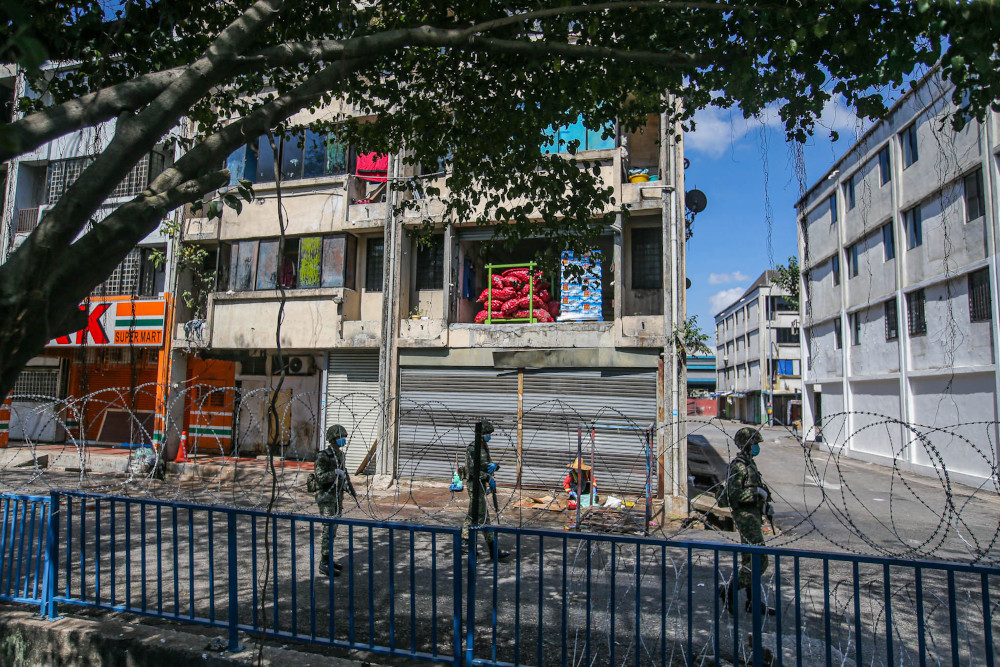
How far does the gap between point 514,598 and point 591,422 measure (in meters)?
6.61

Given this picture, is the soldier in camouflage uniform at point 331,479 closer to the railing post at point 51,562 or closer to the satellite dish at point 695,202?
the railing post at point 51,562

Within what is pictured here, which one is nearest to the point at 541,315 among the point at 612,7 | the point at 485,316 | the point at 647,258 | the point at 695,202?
the point at 485,316

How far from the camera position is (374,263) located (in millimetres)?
15953

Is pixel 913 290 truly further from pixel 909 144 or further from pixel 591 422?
pixel 591 422

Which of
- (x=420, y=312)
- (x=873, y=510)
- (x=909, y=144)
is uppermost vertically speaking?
(x=909, y=144)

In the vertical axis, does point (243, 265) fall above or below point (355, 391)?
above

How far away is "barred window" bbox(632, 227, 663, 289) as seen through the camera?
1397 cm

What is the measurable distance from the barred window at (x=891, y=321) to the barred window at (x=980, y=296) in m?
4.36

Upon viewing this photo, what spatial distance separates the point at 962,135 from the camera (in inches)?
645

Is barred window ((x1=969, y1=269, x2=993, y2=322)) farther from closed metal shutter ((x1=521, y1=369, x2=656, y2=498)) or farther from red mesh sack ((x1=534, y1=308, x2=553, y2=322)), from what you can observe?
red mesh sack ((x1=534, y1=308, x2=553, y2=322))

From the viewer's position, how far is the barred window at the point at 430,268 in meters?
15.3

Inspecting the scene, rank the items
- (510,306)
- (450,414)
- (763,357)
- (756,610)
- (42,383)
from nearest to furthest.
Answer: (756,610) < (450,414) < (510,306) < (42,383) < (763,357)

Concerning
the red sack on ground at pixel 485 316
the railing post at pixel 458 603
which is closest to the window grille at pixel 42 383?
the red sack on ground at pixel 485 316

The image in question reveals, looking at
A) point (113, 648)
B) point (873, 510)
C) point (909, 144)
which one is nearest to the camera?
point (113, 648)
